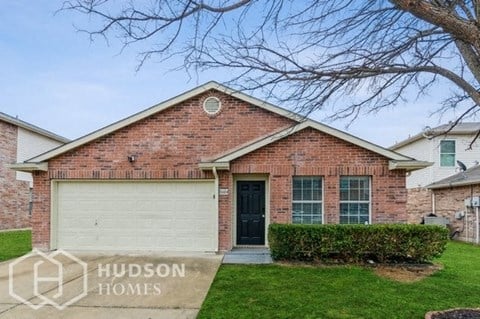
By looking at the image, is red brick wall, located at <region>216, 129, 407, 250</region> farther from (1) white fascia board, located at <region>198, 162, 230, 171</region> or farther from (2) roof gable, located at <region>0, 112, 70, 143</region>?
(2) roof gable, located at <region>0, 112, 70, 143</region>

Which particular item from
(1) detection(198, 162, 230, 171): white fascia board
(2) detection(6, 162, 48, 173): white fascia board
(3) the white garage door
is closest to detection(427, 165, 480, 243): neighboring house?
(1) detection(198, 162, 230, 171): white fascia board

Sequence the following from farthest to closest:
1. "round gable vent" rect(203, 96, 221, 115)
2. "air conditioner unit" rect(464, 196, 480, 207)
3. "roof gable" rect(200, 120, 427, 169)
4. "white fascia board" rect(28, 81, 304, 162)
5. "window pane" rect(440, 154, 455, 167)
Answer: "window pane" rect(440, 154, 455, 167) → "air conditioner unit" rect(464, 196, 480, 207) → "round gable vent" rect(203, 96, 221, 115) → "white fascia board" rect(28, 81, 304, 162) → "roof gable" rect(200, 120, 427, 169)

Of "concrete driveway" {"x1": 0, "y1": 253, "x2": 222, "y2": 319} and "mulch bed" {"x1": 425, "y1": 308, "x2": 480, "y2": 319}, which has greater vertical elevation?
"mulch bed" {"x1": 425, "y1": 308, "x2": 480, "y2": 319}

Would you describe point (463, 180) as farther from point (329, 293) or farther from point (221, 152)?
point (329, 293)

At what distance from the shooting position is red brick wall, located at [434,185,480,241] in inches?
693

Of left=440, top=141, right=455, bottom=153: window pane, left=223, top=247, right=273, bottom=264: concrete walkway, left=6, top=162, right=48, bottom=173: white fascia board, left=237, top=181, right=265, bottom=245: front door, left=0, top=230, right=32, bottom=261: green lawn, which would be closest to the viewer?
left=223, top=247, right=273, bottom=264: concrete walkway

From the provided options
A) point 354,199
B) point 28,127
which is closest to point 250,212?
point 354,199

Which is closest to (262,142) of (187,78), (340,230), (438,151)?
(340,230)

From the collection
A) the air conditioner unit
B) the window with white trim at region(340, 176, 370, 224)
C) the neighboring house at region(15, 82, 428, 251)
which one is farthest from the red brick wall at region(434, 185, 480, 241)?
the window with white trim at region(340, 176, 370, 224)

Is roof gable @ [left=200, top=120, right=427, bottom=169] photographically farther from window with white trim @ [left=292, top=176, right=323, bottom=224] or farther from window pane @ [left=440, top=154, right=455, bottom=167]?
window pane @ [left=440, top=154, right=455, bottom=167]

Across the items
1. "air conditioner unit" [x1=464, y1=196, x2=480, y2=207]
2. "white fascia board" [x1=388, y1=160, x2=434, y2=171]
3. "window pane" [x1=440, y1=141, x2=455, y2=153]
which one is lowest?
"air conditioner unit" [x1=464, y1=196, x2=480, y2=207]

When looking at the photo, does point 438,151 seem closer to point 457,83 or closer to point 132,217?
point 132,217

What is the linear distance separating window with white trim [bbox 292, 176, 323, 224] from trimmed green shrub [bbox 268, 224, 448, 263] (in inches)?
71.4

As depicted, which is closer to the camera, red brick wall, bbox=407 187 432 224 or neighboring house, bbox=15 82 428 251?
neighboring house, bbox=15 82 428 251
